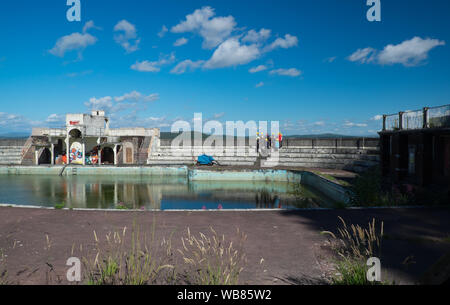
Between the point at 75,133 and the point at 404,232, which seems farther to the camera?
the point at 75,133

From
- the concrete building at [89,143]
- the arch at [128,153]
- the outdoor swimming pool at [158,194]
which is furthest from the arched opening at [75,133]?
the outdoor swimming pool at [158,194]

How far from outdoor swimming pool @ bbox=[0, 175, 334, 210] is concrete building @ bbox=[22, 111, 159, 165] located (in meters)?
9.45

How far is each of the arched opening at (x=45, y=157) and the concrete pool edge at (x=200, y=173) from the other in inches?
272

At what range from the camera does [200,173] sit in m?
27.9

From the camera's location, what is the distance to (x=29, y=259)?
225 inches

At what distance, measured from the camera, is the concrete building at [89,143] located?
37.7 metres

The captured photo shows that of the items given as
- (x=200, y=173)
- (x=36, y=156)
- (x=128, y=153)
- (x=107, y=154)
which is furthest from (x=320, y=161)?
(x=36, y=156)

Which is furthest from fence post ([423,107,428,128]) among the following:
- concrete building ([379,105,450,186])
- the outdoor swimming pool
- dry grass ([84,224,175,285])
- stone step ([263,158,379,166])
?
dry grass ([84,224,175,285])

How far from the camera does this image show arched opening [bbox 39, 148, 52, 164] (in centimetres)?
3934

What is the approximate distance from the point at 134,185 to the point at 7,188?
945 cm

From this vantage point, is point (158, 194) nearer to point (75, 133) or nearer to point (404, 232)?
point (404, 232)

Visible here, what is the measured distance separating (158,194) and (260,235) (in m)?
14.5
